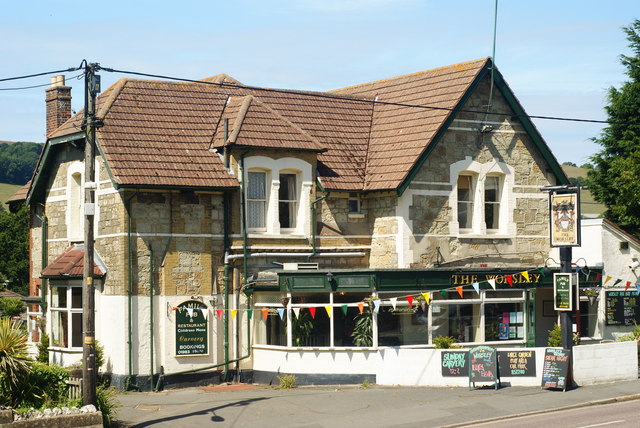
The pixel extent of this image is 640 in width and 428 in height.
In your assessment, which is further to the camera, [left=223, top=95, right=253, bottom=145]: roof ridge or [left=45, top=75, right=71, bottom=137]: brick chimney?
[left=45, top=75, right=71, bottom=137]: brick chimney

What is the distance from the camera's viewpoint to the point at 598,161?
44531 millimetres

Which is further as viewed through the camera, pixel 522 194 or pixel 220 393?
pixel 522 194

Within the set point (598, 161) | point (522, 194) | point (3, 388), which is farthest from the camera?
point (598, 161)

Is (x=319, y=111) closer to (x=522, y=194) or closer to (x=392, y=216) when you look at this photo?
(x=392, y=216)

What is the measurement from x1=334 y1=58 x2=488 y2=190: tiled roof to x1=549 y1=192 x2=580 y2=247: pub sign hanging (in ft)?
15.9

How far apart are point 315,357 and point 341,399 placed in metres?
2.63

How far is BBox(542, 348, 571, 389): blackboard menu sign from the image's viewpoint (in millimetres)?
23828

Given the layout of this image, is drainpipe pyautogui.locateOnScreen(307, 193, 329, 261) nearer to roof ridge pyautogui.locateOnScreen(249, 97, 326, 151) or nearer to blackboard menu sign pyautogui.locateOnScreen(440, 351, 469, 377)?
roof ridge pyautogui.locateOnScreen(249, 97, 326, 151)

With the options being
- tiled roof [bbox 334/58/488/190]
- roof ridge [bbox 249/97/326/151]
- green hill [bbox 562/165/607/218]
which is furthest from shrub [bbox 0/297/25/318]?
green hill [bbox 562/165/607/218]

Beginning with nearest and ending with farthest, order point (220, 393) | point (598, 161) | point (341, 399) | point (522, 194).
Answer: point (341, 399), point (220, 393), point (522, 194), point (598, 161)

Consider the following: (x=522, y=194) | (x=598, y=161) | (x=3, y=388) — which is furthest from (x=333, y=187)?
(x=598, y=161)

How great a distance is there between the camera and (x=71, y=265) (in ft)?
90.0

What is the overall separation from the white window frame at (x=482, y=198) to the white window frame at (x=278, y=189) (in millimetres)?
4536

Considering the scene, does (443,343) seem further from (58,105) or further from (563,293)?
(58,105)
